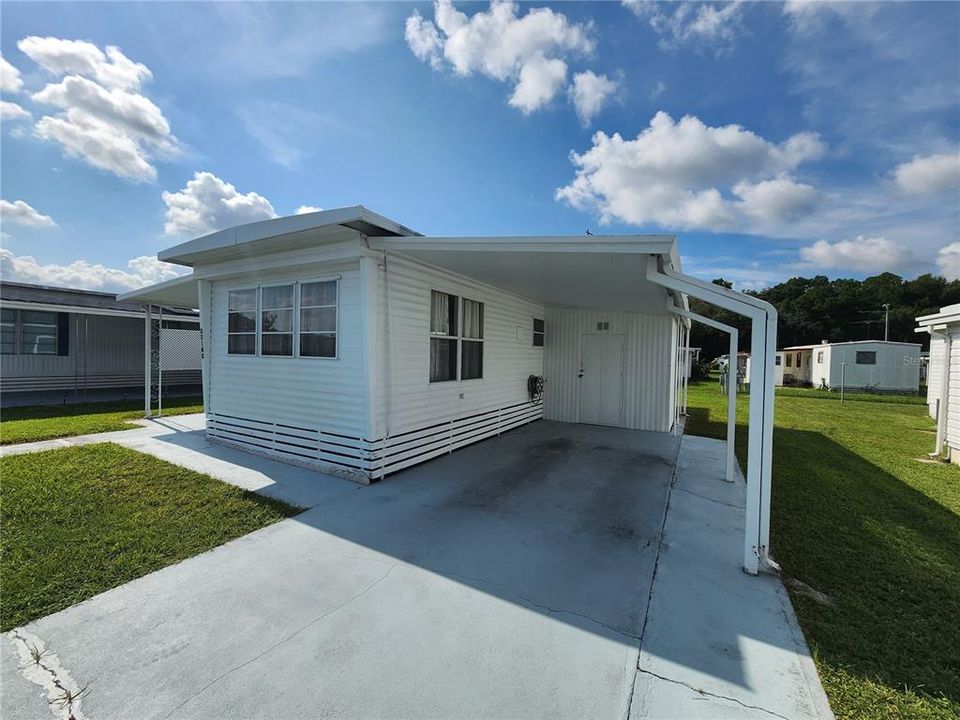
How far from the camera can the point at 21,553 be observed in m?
2.96

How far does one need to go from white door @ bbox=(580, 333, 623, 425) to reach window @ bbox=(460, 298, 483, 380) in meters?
3.09

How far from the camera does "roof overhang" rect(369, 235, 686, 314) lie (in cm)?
363

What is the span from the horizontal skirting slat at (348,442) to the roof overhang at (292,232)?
2.31 m


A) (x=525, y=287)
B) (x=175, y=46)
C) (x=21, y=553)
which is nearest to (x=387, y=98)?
(x=175, y=46)

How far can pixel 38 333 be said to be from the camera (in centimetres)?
1109

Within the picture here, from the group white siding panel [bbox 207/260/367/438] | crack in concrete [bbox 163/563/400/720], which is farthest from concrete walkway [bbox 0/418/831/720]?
white siding panel [bbox 207/260/367/438]

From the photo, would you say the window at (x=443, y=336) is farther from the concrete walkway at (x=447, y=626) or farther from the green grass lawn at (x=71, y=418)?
the green grass lawn at (x=71, y=418)

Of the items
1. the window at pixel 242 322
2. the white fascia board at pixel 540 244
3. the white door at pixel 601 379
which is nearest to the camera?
the white fascia board at pixel 540 244

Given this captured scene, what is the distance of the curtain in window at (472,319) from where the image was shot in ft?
21.6

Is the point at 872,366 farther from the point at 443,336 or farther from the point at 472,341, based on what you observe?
the point at 443,336

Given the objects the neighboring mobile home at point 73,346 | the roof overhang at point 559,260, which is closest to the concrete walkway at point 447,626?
the roof overhang at point 559,260

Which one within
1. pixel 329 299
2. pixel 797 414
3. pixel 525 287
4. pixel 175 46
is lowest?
pixel 797 414

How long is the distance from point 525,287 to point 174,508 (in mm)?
5251

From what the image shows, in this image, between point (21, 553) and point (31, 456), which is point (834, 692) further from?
point (31, 456)
